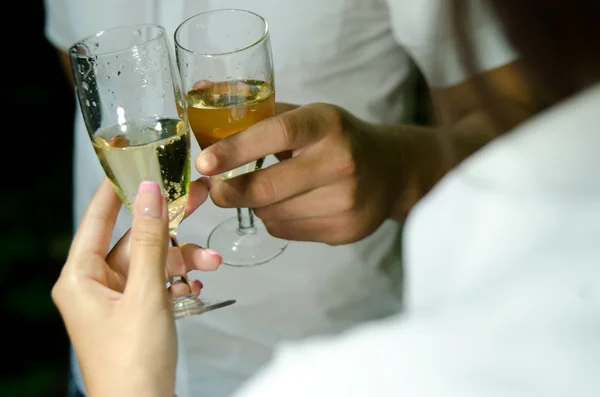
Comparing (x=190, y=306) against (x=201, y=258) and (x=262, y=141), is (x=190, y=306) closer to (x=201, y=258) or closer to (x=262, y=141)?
(x=201, y=258)

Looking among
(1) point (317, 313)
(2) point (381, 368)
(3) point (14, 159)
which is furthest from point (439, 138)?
(3) point (14, 159)

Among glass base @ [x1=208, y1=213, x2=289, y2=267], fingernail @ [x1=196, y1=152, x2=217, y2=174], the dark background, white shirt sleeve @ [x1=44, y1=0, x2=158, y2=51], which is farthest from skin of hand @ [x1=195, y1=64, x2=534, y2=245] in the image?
the dark background

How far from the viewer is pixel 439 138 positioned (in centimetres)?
105

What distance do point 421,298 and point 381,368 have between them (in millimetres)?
78

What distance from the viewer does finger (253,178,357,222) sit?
35.3 inches

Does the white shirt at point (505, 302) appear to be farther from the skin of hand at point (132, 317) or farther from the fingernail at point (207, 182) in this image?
the fingernail at point (207, 182)

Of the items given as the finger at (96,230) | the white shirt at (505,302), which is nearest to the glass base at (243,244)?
the finger at (96,230)

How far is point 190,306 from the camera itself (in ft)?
2.72

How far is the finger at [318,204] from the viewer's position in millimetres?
896

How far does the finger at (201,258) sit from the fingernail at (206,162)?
0.12 meters

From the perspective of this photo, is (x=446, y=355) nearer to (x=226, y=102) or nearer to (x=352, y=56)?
(x=226, y=102)

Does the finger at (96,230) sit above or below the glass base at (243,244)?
above

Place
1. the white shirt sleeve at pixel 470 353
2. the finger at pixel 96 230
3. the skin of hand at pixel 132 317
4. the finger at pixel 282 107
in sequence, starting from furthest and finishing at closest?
the finger at pixel 282 107 → the finger at pixel 96 230 → the skin of hand at pixel 132 317 → the white shirt sleeve at pixel 470 353

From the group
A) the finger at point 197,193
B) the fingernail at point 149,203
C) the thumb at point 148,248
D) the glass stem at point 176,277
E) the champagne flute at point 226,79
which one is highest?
the champagne flute at point 226,79
